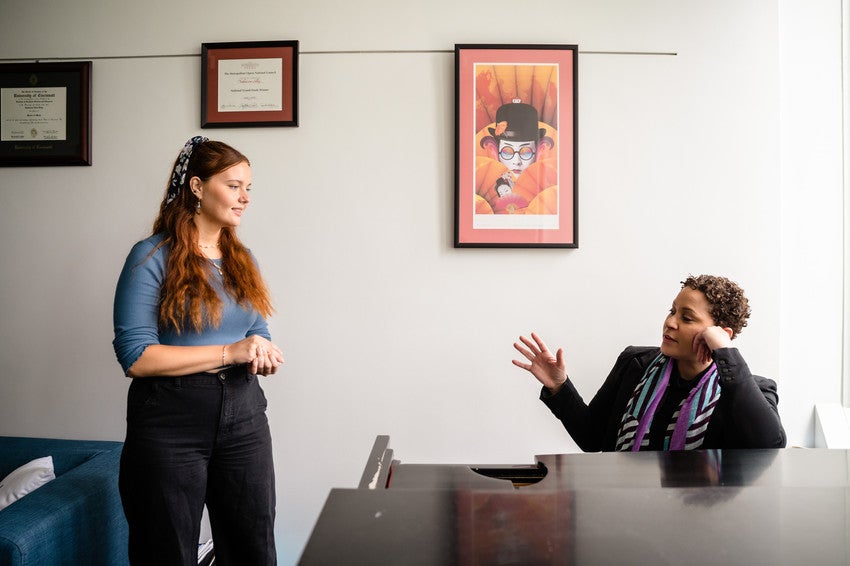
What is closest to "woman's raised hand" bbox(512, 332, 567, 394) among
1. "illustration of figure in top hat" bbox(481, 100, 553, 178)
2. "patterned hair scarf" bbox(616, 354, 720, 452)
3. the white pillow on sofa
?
"patterned hair scarf" bbox(616, 354, 720, 452)

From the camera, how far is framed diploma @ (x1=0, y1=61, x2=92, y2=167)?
2264 mm

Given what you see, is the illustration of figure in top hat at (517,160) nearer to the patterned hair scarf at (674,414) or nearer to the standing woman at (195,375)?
the patterned hair scarf at (674,414)

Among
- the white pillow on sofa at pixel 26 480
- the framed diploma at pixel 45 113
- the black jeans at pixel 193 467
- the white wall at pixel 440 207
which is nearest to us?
the black jeans at pixel 193 467

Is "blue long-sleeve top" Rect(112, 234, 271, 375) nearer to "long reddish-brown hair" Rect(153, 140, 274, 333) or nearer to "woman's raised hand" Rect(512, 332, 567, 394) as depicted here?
"long reddish-brown hair" Rect(153, 140, 274, 333)

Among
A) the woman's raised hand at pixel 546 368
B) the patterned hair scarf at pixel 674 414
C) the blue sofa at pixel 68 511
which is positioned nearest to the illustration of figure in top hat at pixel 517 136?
the woman's raised hand at pixel 546 368

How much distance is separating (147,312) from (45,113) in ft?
4.49

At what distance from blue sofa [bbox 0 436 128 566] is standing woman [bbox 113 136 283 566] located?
0.96 ft

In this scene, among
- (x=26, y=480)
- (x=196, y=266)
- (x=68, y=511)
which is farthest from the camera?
(x=26, y=480)

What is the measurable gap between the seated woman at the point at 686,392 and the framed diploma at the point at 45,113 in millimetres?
1960

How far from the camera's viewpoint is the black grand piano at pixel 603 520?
689 mm

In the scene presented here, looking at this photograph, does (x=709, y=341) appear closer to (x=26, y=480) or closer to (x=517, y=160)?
(x=517, y=160)

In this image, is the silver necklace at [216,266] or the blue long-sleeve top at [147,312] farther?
the silver necklace at [216,266]

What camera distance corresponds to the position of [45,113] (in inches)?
90.3

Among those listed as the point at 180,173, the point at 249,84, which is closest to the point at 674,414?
the point at 180,173
